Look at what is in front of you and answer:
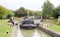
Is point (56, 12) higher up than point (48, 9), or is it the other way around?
point (48, 9)

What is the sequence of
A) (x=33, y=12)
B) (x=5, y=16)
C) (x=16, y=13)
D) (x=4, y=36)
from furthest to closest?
(x=33, y=12) < (x=16, y=13) < (x=5, y=16) < (x=4, y=36)

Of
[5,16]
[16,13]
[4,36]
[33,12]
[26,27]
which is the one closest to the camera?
[4,36]

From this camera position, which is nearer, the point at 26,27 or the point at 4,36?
the point at 4,36

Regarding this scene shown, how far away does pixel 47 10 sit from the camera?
50.1 meters

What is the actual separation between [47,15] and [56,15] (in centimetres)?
257

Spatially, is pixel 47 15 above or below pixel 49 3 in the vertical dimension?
below

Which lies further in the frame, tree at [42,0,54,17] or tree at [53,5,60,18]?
tree at [42,0,54,17]

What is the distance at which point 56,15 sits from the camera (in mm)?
50000

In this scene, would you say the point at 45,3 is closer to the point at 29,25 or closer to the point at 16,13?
the point at 16,13

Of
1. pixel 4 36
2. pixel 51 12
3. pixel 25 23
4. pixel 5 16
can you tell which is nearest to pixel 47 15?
pixel 51 12

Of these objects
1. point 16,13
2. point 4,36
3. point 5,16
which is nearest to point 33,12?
point 16,13

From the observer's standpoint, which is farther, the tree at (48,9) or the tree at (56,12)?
the tree at (48,9)

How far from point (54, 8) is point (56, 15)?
2.50m

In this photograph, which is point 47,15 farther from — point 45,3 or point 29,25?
point 29,25
